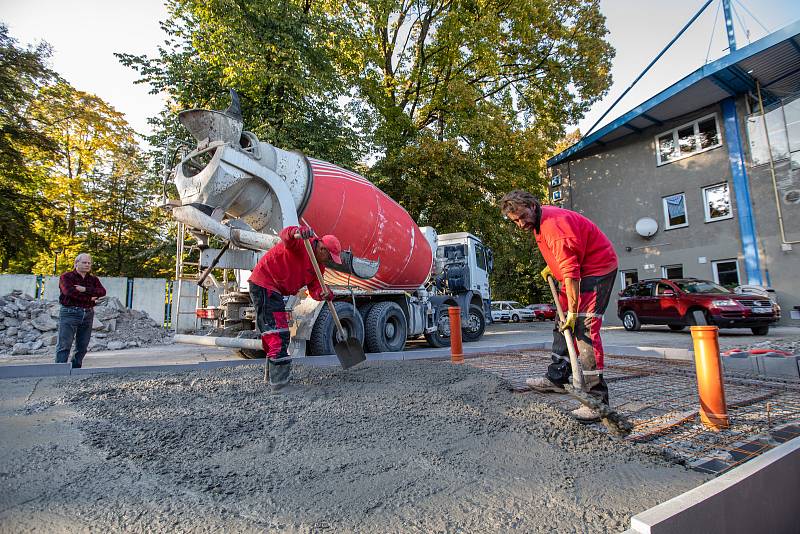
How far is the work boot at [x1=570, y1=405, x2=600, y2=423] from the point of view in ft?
9.73

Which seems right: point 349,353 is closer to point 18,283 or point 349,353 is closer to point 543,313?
point 18,283

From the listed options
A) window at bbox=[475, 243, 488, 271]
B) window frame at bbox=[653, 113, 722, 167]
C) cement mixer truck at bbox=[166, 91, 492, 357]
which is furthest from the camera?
window frame at bbox=[653, 113, 722, 167]

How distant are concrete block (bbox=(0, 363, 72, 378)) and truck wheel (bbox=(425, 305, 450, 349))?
22.2 ft

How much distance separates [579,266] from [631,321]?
39.4ft

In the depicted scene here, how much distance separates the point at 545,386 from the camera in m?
3.78

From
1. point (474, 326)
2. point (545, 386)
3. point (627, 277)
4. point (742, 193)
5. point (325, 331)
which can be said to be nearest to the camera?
point (545, 386)

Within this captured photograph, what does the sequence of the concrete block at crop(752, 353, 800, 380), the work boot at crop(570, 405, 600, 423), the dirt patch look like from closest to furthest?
the dirt patch, the work boot at crop(570, 405, 600, 423), the concrete block at crop(752, 353, 800, 380)

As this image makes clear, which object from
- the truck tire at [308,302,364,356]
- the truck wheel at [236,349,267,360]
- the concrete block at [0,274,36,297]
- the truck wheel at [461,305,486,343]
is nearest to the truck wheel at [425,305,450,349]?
the truck wheel at [461,305,486,343]

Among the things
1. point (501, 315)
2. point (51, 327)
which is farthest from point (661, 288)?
point (51, 327)

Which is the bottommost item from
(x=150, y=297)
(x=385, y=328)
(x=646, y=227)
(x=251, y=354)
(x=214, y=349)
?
(x=214, y=349)

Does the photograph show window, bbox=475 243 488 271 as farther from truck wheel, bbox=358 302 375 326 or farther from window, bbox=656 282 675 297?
window, bbox=656 282 675 297

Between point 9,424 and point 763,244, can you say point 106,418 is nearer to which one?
point 9,424

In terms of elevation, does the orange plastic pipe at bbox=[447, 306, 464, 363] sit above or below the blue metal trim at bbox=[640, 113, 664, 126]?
below

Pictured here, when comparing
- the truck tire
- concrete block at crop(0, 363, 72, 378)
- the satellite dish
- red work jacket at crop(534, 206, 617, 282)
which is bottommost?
concrete block at crop(0, 363, 72, 378)
